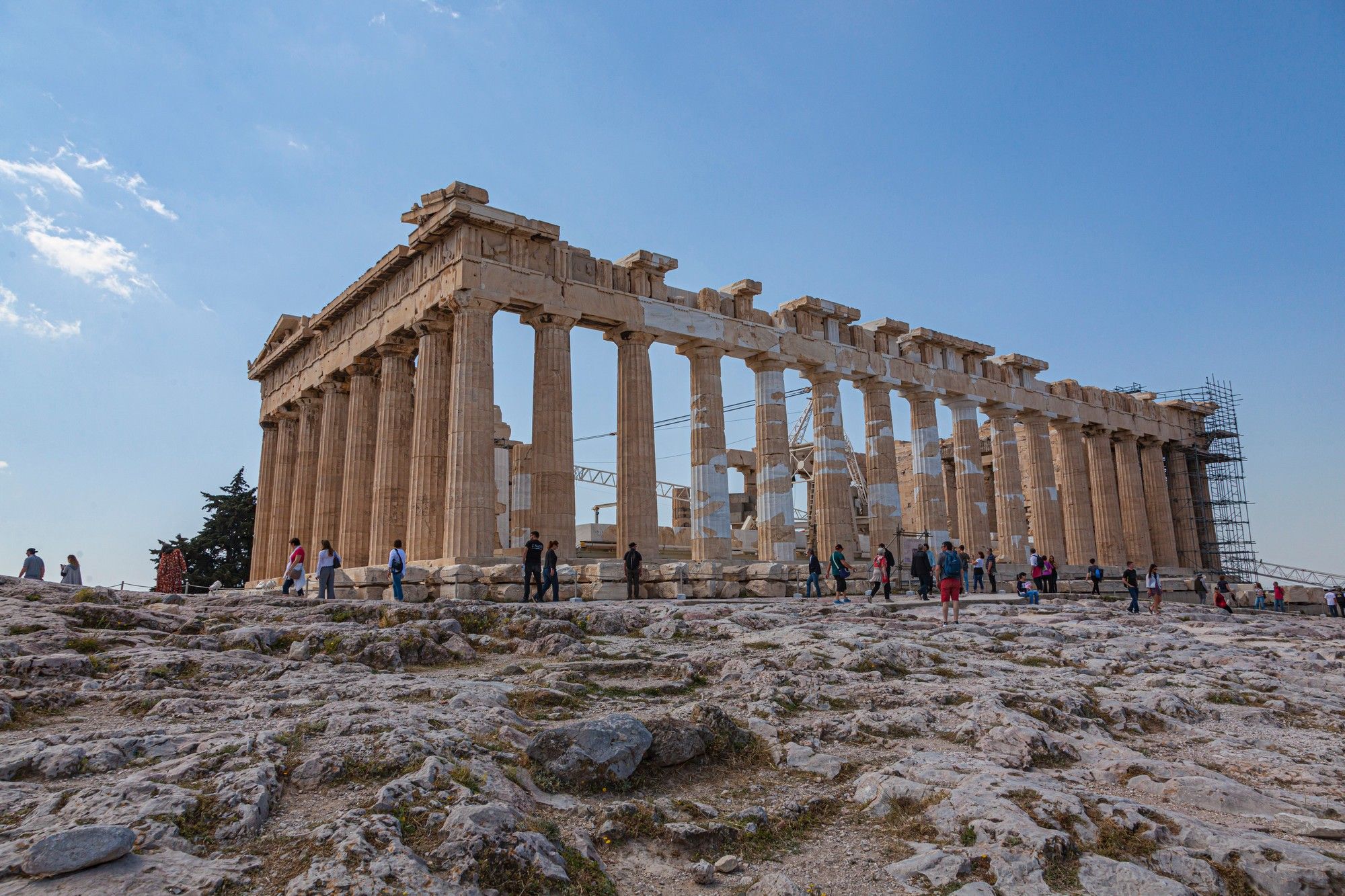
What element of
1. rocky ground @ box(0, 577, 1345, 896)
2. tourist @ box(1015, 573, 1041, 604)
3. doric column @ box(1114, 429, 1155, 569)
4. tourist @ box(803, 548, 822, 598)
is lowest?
rocky ground @ box(0, 577, 1345, 896)

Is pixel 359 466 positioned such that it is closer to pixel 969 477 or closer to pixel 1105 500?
pixel 969 477

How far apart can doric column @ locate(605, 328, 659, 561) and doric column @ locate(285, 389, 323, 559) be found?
1200 centimetres

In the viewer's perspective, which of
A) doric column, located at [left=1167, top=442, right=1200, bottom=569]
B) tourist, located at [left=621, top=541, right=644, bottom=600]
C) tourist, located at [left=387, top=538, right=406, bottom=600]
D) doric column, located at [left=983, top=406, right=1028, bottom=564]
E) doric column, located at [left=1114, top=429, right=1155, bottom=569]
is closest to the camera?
tourist, located at [left=387, top=538, right=406, bottom=600]

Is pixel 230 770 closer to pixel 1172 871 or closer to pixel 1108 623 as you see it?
pixel 1172 871

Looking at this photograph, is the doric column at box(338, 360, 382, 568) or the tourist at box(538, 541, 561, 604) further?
the doric column at box(338, 360, 382, 568)

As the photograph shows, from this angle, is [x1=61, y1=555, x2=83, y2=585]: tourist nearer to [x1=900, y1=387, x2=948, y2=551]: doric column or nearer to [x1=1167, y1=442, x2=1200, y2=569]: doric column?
[x1=900, y1=387, x2=948, y2=551]: doric column

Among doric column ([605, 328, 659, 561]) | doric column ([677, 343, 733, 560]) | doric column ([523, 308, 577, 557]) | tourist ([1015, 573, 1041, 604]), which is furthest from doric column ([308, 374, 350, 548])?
tourist ([1015, 573, 1041, 604])

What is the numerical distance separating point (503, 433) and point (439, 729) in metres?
31.5

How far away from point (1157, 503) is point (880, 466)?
59.5 feet

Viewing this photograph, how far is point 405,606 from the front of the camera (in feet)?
43.7

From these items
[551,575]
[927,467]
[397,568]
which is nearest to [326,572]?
[397,568]

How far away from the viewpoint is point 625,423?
25094mm

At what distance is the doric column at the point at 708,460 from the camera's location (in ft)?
85.5

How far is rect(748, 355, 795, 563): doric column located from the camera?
27.9 m
